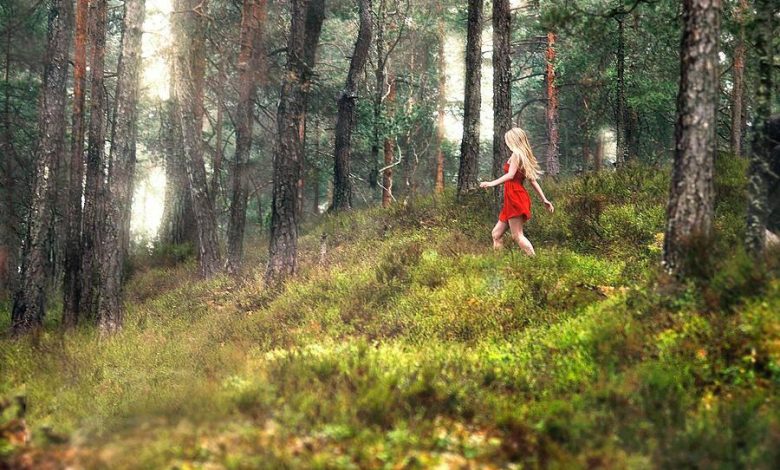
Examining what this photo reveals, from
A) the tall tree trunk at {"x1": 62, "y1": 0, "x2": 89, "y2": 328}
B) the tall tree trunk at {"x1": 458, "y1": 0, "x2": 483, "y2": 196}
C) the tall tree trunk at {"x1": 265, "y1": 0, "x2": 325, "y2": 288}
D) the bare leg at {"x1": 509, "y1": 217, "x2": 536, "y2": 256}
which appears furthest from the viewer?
the tall tree trunk at {"x1": 458, "y1": 0, "x2": 483, "y2": 196}

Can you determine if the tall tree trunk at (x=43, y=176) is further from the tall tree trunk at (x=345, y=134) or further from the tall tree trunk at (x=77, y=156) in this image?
the tall tree trunk at (x=345, y=134)

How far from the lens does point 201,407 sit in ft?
16.1

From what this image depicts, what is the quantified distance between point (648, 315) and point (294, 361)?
3.66 meters

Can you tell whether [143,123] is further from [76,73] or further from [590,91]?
[590,91]

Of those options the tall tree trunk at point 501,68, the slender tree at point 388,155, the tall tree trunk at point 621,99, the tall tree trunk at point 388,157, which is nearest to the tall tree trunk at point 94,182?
the tall tree trunk at point 501,68

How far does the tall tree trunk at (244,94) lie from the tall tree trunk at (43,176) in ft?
13.2

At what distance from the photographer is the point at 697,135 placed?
6.13 m

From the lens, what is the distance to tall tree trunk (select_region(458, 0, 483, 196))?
13266 millimetres

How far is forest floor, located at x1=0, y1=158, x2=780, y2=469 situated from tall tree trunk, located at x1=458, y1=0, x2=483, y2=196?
9.38 feet

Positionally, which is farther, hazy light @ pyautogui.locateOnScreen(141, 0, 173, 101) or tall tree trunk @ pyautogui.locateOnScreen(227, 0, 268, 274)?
tall tree trunk @ pyautogui.locateOnScreen(227, 0, 268, 274)

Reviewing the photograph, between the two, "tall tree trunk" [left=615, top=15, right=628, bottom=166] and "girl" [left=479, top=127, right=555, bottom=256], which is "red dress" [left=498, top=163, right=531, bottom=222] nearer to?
"girl" [left=479, top=127, right=555, bottom=256]

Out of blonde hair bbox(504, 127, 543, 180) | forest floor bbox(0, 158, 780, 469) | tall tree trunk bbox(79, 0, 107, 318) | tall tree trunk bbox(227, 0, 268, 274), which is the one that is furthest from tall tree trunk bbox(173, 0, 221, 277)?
blonde hair bbox(504, 127, 543, 180)

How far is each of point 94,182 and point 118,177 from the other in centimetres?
105

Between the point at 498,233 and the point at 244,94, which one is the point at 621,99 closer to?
the point at 498,233
